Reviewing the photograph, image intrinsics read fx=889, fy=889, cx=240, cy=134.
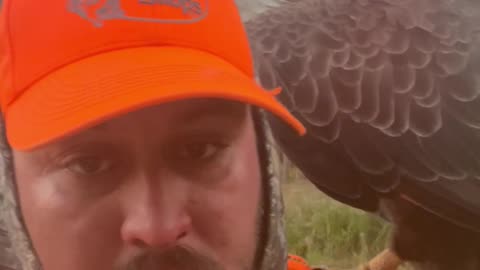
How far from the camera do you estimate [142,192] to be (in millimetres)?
559

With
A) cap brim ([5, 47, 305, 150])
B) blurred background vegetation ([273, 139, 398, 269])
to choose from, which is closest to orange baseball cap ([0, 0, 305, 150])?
cap brim ([5, 47, 305, 150])

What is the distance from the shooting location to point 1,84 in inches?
24.6

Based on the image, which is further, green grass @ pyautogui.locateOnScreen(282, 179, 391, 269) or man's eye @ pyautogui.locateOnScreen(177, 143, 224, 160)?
green grass @ pyautogui.locateOnScreen(282, 179, 391, 269)

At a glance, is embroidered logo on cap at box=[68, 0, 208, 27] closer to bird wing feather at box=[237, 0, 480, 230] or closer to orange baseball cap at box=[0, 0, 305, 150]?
orange baseball cap at box=[0, 0, 305, 150]

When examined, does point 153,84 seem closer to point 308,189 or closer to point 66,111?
point 66,111

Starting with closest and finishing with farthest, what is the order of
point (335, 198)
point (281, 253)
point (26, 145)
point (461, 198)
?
1. point (26, 145)
2. point (281, 253)
3. point (461, 198)
4. point (335, 198)

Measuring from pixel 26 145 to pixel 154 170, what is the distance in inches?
3.2

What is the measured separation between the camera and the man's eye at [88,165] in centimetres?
57

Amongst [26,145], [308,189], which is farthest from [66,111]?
[308,189]

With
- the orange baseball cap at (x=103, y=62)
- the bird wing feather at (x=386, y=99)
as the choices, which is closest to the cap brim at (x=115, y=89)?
the orange baseball cap at (x=103, y=62)

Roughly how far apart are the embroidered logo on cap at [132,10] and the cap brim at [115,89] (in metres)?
0.02

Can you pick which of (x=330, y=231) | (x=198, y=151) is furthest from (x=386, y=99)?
(x=198, y=151)

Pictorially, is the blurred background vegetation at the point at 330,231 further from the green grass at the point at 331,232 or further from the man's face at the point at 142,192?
the man's face at the point at 142,192

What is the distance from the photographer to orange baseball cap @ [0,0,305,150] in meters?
0.55
